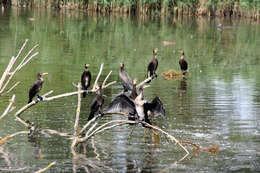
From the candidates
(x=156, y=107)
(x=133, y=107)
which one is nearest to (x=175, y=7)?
(x=156, y=107)

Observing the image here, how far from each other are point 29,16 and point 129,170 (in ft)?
103

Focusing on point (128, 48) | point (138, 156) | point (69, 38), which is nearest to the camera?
point (138, 156)

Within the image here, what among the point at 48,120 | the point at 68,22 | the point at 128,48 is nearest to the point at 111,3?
the point at 68,22

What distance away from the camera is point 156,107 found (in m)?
10.1

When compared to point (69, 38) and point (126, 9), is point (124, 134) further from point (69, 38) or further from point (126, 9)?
point (126, 9)

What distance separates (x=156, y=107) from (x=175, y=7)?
107 feet

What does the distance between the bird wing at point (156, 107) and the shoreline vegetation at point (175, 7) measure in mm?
30815

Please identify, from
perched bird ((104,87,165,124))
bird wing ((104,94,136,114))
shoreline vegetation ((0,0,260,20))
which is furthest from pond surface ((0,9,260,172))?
shoreline vegetation ((0,0,260,20))

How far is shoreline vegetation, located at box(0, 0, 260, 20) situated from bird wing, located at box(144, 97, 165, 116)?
3081cm

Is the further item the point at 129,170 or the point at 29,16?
the point at 29,16

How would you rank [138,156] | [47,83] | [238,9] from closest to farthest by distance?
[138,156] < [47,83] < [238,9]

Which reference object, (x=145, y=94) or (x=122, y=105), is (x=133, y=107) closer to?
(x=122, y=105)

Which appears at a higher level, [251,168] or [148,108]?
[148,108]

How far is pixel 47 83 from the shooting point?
16.9 meters
